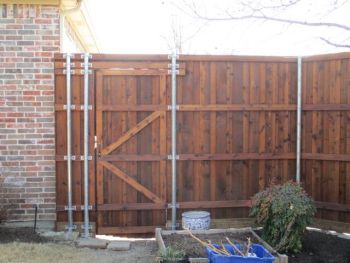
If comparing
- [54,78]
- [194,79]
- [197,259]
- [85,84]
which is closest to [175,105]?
[194,79]

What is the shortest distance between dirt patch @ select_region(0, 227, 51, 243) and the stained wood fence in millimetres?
475

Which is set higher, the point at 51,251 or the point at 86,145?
the point at 86,145

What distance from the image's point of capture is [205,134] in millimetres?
6621

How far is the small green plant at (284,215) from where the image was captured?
5391mm

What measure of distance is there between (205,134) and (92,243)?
2213mm

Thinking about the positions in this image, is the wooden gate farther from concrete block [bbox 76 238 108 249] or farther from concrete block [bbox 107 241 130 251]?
concrete block [bbox 107 241 130 251]

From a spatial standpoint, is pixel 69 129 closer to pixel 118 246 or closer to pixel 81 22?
pixel 118 246

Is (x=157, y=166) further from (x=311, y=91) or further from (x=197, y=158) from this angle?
(x=311, y=91)

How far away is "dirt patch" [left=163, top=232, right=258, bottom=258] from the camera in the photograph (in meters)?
5.29

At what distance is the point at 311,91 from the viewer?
6.71 m

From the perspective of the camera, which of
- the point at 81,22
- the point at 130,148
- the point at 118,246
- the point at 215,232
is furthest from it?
the point at 81,22

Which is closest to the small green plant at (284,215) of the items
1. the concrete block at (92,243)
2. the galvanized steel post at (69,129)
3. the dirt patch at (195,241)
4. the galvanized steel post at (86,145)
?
the dirt patch at (195,241)

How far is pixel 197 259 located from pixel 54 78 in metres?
3.20

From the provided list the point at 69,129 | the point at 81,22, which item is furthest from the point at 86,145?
the point at 81,22
